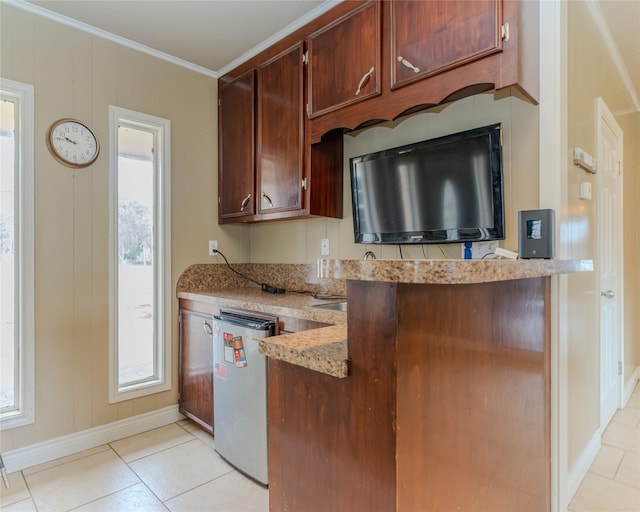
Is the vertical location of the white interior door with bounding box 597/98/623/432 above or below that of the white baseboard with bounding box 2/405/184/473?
above

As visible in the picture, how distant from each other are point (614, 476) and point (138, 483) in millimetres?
2422

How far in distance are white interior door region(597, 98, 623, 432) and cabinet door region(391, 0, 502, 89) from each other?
118 cm

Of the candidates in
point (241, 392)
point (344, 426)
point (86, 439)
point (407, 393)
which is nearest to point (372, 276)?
point (407, 393)

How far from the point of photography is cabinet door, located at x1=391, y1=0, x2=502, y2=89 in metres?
1.43

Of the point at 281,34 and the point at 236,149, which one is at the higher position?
the point at 281,34

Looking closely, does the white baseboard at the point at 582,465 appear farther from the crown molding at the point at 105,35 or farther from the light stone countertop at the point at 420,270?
the crown molding at the point at 105,35

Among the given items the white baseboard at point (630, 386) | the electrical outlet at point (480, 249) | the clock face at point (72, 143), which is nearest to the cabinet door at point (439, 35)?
the electrical outlet at point (480, 249)

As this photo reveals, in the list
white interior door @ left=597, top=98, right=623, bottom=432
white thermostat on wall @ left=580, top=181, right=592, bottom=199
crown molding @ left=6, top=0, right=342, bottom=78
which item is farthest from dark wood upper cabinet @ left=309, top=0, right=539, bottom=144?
white interior door @ left=597, top=98, right=623, bottom=432

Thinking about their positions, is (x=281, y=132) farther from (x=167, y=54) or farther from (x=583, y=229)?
(x=583, y=229)

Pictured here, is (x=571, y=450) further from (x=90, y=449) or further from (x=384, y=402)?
(x=90, y=449)

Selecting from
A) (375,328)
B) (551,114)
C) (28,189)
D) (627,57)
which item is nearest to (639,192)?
(627,57)

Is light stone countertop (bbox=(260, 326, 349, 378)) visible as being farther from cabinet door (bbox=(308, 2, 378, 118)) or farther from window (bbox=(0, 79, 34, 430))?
window (bbox=(0, 79, 34, 430))

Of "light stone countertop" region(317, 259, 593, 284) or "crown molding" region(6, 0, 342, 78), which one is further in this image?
"crown molding" region(6, 0, 342, 78)

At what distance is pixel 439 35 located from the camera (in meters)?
1.57
